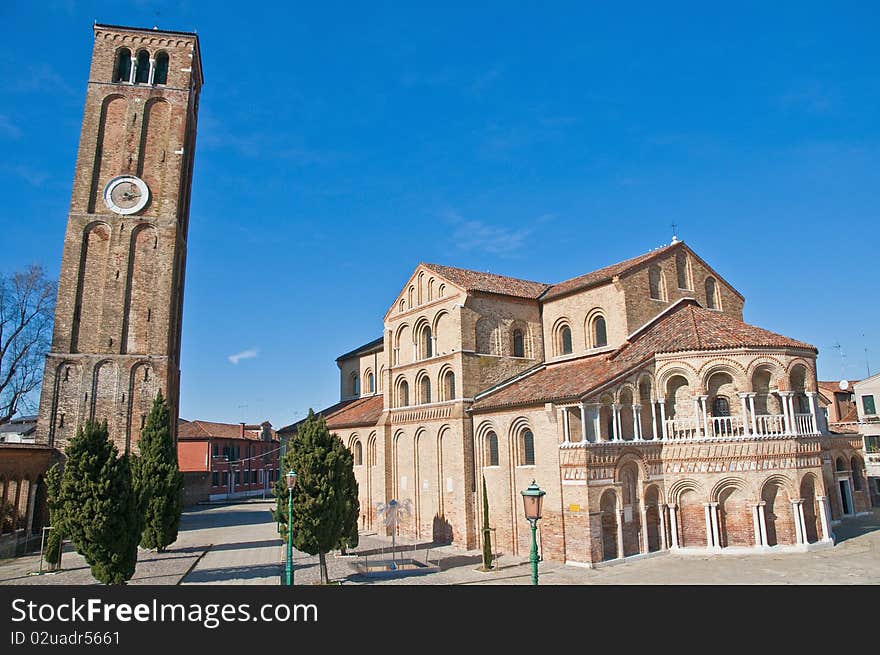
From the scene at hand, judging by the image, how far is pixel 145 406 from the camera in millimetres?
34531

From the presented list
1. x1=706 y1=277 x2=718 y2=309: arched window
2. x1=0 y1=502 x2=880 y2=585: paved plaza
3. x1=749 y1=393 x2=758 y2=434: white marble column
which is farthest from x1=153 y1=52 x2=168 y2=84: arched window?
x1=749 y1=393 x2=758 y2=434: white marble column

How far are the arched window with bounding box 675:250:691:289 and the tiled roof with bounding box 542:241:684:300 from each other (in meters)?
0.62

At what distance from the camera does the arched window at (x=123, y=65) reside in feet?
128

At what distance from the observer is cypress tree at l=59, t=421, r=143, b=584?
58.9 ft

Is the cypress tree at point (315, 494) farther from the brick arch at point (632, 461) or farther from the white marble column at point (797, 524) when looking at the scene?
the white marble column at point (797, 524)

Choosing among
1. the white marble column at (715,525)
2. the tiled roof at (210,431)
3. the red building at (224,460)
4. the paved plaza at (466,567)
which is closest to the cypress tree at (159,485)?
the paved plaza at (466,567)

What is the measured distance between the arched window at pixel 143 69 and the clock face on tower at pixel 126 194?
7.17m

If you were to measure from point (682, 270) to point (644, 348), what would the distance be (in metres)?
6.69

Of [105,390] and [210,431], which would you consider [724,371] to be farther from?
[210,431]

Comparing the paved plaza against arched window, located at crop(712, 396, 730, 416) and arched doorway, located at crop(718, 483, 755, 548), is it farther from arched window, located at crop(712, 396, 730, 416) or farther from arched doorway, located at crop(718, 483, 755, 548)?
arched window, located at crop(712, 396, 730, 416)

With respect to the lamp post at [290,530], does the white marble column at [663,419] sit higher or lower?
higher

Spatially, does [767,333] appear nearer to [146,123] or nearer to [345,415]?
[345,415]

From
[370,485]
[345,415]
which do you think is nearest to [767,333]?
[370,485]
